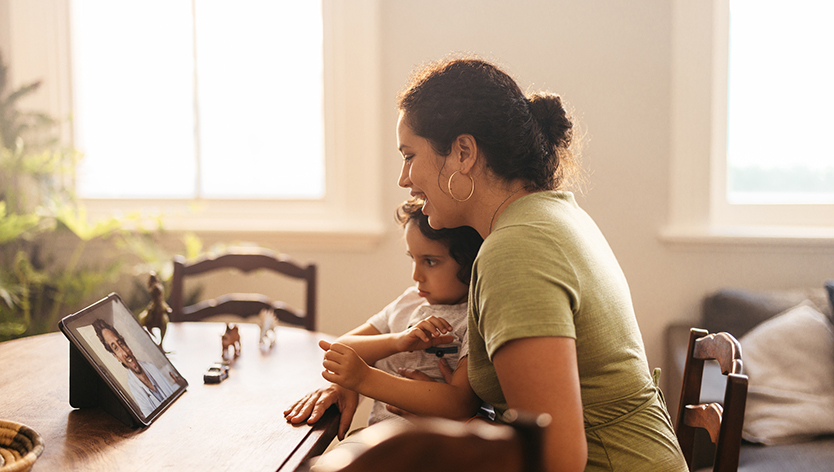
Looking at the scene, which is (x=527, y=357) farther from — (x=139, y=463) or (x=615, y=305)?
(x=139, y=463)

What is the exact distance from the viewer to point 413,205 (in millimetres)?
1454

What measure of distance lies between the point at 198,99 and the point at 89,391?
2259 mm

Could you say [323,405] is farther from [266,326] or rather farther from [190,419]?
[266,326]

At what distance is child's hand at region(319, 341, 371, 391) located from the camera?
1.12 m

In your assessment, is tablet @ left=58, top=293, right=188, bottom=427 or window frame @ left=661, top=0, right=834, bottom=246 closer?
tablet @ left=58, top=293, right=188, bottom=427

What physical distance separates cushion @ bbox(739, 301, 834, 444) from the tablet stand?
1762 mm

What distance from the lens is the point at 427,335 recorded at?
1.25 metres

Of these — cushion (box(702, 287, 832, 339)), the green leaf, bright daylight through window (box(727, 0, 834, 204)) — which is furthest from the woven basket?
bright daylight through window (box(727, 0, 834, 204))

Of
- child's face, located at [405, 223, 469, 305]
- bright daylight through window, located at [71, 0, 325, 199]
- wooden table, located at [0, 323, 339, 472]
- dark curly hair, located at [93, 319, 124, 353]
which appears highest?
bright daylight through window, located at [71, 0, 325, 199]

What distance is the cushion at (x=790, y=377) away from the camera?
1860mm

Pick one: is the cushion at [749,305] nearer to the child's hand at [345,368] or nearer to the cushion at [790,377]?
the cushion at [790,377]

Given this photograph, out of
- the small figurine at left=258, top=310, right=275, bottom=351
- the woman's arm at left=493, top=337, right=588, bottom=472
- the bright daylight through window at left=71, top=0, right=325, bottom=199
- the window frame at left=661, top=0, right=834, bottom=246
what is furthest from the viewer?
the bright daylight through window at left=71, top=0, right=325, bottom=199

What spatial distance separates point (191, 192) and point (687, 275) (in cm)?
244

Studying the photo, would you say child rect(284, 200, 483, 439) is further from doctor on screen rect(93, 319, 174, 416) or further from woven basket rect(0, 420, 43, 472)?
woven basket rect(0, 420, 43, 472)
